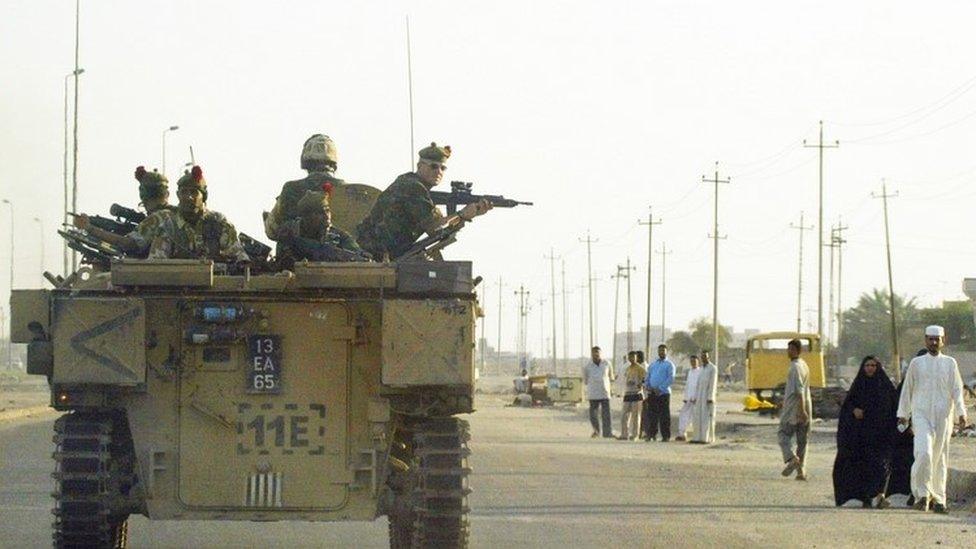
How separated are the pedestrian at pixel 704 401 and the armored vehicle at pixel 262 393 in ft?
70.7

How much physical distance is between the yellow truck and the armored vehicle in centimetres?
4392

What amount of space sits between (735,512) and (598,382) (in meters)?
17.8

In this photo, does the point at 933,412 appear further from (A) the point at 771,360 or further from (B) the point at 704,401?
(A) the point at 771,360

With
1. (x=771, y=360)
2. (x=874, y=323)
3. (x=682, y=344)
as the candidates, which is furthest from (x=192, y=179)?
(x=682, y=344)

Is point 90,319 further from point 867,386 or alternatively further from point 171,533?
point 867,386

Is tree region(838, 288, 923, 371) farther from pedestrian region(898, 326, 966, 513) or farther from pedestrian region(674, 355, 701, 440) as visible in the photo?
pedestrian region(898, 326, 966, 513)

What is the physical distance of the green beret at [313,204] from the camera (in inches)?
467

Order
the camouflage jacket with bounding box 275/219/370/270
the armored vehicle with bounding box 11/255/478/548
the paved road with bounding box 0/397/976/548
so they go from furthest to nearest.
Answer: the paved road with bounding box 0/397/976/548
the camouflage jacket with bounding box 275/219/370/270
the armored vehicle with bounding box 11/255/478/548

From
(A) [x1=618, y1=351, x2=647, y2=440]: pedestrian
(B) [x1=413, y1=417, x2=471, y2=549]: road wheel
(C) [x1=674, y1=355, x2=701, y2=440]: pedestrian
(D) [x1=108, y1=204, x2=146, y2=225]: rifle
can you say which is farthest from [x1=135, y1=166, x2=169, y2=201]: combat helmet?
(C) [x1=674, y1=355, x2=701, y2=440]: pedestrian

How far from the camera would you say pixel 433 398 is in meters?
11.1

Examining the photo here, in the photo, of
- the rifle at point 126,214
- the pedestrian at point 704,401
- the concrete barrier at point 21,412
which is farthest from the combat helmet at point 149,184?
the concrete barrier at point 21,412

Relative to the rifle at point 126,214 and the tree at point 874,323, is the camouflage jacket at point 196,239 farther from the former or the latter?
the tree at point 874,323

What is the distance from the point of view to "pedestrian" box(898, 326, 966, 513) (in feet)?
58.7

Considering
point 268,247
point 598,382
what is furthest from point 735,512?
point 598,382
